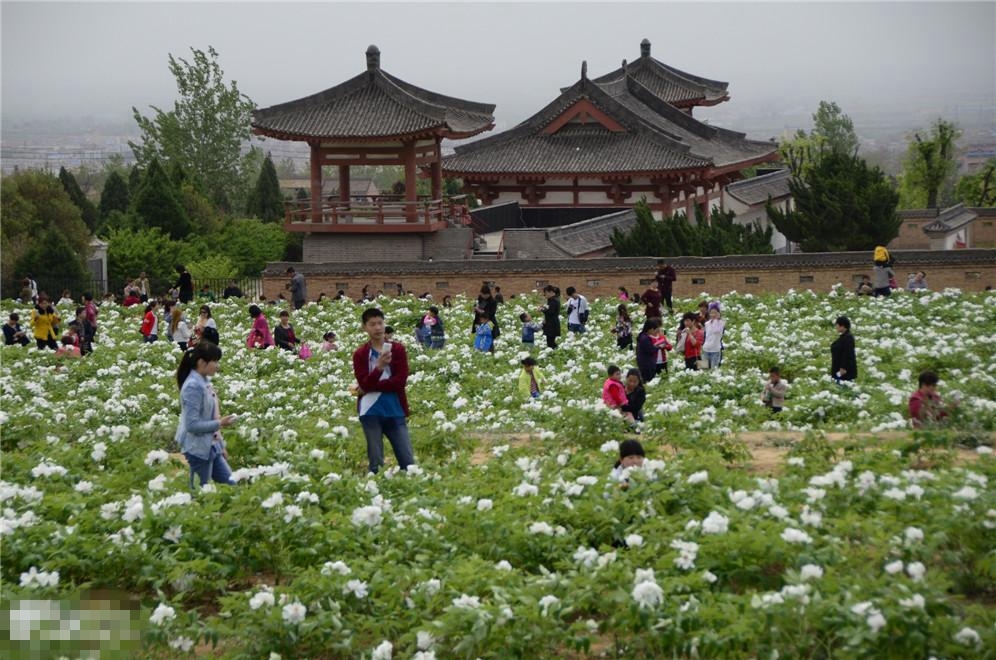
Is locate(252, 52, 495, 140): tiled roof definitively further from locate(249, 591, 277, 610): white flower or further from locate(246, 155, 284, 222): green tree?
locate(249, 591, 277, 610): white flower

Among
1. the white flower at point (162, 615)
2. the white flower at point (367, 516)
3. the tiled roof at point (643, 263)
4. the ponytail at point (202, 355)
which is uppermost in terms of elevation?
the tiled roof at point (643, 263)

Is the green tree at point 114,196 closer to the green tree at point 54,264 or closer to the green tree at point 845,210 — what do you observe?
the green tree at point 54,264

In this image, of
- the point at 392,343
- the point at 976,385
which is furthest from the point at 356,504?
the point at 976,385

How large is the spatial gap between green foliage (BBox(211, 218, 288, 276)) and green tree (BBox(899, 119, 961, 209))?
119 feet

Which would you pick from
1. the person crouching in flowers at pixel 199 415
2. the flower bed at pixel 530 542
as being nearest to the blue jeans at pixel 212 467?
the person crouching in flowers at pixel 199 415

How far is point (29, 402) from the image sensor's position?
18.5 m

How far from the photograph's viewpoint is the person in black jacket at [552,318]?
77.7 ft

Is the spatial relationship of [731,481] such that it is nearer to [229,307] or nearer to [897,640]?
[897,640]

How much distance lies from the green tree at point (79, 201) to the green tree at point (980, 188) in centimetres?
5065

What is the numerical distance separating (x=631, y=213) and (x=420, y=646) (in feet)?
139

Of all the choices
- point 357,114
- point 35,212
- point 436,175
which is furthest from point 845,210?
point 35,212

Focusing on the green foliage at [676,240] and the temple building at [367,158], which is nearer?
the green foliage at [676,240]

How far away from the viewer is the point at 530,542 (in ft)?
29.5

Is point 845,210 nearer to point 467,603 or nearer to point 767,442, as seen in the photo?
point 767,442
